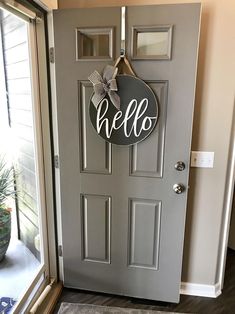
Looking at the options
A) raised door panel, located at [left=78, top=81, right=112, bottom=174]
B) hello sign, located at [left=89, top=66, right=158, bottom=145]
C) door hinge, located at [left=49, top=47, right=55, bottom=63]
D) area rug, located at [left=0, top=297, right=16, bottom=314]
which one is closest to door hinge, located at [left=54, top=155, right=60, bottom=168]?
raised door panel, located at [left=78, top=81, right=112, bottom=174]

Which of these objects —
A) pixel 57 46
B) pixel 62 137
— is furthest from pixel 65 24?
pixel 62 137

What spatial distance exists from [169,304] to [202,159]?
3.71 feet

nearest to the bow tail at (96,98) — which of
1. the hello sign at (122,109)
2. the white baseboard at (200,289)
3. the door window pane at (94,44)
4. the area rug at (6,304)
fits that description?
the hello sign at (122,109)

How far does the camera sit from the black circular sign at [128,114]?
5.12ft

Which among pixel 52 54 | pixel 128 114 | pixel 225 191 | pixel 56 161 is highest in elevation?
pixel 52 54

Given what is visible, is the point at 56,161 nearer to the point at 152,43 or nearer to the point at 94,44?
the point at 94,44

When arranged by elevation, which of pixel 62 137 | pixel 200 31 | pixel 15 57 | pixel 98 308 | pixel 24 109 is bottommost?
pixel 98 308

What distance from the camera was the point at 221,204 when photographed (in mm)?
1796

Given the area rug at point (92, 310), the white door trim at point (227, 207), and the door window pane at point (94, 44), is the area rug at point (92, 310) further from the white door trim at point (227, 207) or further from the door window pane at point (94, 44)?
→ the door window pane at point (94, 44)

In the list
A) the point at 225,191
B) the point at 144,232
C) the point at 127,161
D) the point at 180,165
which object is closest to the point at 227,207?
the point at 225,191

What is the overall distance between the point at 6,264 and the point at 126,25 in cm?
190

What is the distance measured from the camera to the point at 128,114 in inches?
63.3

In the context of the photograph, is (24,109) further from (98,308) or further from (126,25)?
(98,308)

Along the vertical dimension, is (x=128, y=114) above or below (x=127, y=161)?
above
